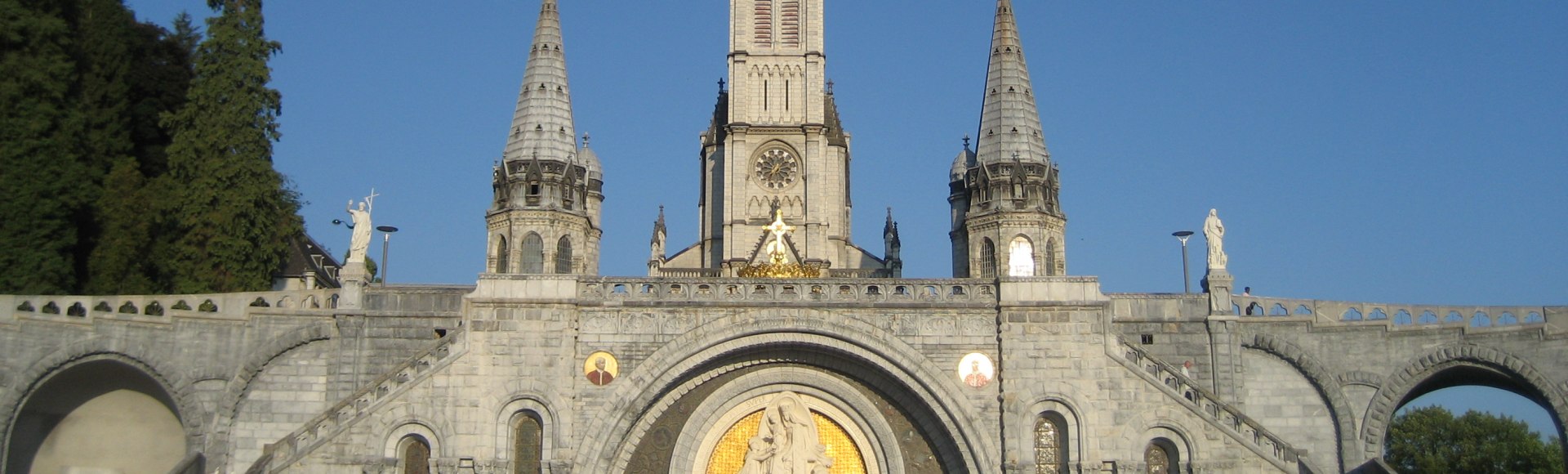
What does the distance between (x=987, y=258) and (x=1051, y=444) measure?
5.24 m

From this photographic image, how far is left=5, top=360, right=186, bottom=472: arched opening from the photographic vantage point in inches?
1248

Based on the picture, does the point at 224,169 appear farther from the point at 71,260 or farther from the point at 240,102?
the point at 71,260

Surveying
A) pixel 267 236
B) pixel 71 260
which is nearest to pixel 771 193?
pixel 267 236

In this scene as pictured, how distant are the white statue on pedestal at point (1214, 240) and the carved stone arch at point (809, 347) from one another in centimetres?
772

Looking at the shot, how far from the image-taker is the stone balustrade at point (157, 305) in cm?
3092

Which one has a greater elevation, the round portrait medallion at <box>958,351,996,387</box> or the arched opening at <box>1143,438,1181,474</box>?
the round portrait medallion at <box>958,351,996,387</box>

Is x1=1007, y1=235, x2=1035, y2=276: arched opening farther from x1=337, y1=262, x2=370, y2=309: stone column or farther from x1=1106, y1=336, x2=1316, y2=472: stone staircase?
x1=337, y1=262, x2=370, y2=309: stone column

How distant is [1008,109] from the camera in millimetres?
35188

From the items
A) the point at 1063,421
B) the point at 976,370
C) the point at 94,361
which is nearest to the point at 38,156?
the point at 94,361

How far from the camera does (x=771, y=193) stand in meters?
57.7

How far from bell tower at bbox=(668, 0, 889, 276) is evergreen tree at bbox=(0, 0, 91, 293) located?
26706mm

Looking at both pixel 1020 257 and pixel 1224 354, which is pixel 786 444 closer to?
pixel 1020 257

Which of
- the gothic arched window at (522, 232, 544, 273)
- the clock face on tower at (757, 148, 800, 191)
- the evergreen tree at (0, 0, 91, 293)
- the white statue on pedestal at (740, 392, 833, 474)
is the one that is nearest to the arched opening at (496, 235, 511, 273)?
the gothic arched window at (522, 232, 544, 273)

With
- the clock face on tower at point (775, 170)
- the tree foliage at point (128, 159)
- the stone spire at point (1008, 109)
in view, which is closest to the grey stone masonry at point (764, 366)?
the tree foliage at point (128, 159)
